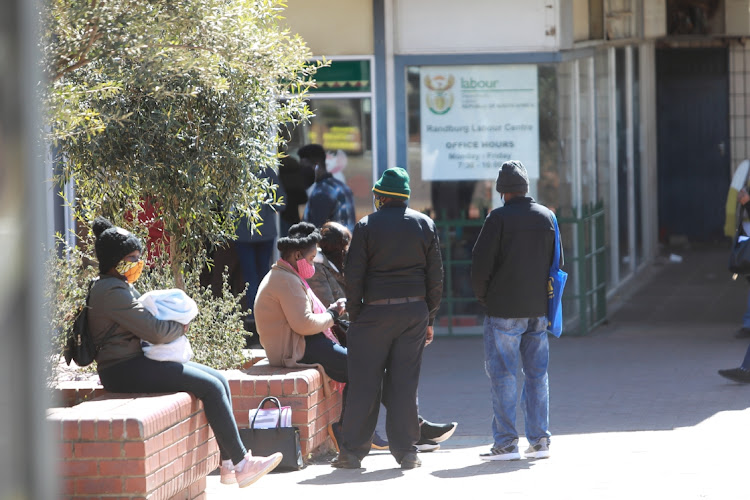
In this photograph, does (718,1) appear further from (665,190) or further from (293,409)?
(293,409)

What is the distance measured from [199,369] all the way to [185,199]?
167 centimetres

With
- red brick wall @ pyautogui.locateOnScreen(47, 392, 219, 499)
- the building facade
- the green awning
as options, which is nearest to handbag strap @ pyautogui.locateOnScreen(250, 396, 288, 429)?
red brick wall @ pyautogui.locateOnScreen(47, 392, 219, 499)

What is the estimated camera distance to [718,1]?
1684cm

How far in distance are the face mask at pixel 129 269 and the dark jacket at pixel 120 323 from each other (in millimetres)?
64

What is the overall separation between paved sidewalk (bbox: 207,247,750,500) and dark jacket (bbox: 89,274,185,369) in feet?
3.49

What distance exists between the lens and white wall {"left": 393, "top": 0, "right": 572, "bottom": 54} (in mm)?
10711

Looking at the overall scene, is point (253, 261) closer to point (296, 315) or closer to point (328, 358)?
point (328, 358)

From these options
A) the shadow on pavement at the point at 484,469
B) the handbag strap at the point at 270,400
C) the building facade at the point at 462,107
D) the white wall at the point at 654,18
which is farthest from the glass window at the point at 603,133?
the handbag strap at the point at 270,400

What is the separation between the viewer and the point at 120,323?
211 inches

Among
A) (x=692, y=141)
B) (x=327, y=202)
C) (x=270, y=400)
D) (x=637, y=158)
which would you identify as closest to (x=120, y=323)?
(x=270, y=400)

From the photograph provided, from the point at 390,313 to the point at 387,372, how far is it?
418mm

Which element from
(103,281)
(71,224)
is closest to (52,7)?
(103,281)

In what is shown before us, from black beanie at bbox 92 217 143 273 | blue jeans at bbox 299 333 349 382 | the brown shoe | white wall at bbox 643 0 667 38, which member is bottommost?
the brown shoe

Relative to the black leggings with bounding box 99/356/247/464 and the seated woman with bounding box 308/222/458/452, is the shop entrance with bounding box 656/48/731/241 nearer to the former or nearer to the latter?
the seated woman with bounding box 308/222/458/452
